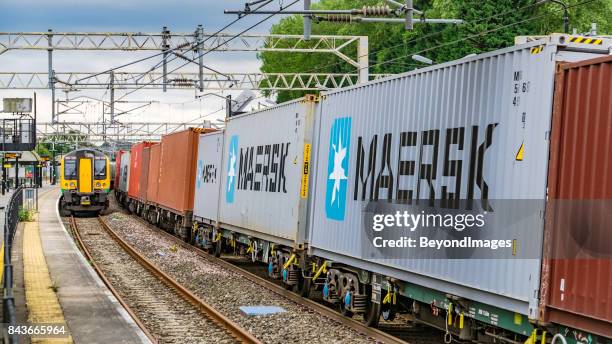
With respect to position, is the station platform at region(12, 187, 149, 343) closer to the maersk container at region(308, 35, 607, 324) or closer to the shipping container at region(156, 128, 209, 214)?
the maersk container at region(308, 35, 607, 324)

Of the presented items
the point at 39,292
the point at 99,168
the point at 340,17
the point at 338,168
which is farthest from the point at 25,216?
the point at 338,168

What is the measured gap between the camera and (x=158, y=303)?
55.6ft

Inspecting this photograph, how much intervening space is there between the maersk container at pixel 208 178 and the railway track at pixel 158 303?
7.71 feet

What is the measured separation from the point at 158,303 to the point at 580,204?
1052 cm

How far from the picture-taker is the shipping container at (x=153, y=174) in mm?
36656

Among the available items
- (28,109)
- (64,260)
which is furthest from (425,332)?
(28,109)

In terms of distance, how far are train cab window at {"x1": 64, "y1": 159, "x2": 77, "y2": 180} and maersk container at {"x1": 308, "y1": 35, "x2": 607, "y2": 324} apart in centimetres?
3072

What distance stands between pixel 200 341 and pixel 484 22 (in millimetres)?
31532

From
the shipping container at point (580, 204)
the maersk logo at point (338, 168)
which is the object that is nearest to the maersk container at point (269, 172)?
the maersk logo at point (338, 168)

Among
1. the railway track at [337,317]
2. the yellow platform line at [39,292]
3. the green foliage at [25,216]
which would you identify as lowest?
the green foliage at [25,216]

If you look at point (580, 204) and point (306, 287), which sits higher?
point (580, 204)

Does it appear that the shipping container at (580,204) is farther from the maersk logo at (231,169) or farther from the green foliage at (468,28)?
the green foliage at (468,28)

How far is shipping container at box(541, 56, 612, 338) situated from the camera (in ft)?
26.0

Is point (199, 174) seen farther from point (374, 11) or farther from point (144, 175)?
point (144, 175)
